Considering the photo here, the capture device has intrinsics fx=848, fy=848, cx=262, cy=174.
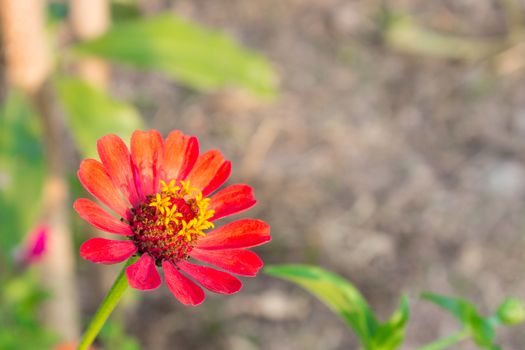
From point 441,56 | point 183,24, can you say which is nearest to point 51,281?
point 183,24

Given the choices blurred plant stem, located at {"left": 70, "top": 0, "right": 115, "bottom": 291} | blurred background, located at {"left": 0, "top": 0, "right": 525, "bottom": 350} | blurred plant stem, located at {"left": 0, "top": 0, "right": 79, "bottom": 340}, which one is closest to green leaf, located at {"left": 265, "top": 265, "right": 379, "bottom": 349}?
blurred background, located at {"left": 0, "top": 0, "right": 525, "bottom": 350}

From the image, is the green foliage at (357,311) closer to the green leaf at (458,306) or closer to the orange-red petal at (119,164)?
the green leaf at (458,306)

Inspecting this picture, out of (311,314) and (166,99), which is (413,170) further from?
(166,99)

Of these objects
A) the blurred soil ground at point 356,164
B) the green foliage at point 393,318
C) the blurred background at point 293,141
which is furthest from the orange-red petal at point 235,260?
the blurred soil ground at point 356,164

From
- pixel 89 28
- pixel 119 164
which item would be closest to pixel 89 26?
pixel 89 28

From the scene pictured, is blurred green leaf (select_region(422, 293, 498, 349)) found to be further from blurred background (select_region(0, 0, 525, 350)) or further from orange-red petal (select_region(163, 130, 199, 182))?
blurred background (select_region(0, 0, 525, 350))

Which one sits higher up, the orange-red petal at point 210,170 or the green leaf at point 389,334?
the orange-red petal at point 210,170
